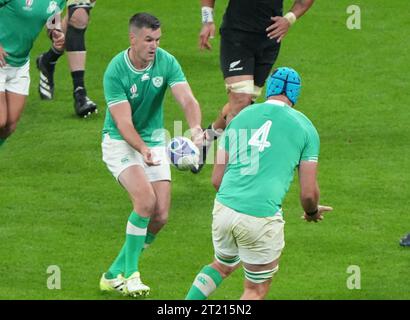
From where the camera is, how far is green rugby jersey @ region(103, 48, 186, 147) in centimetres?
1226

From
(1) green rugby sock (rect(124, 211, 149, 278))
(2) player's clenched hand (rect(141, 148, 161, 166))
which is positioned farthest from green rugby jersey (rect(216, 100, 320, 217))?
(1) green rugby sock (rect(124, 211, 149, 278))

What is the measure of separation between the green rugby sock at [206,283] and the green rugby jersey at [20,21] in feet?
16.4

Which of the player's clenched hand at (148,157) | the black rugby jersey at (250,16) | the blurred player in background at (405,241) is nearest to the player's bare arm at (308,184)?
the player's clenched hand at (148,157)

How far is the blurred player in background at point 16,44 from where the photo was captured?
14.8m

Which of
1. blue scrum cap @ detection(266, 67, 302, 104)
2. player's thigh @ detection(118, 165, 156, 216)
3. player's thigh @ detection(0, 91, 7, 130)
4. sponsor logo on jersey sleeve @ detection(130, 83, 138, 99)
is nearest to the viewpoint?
blue scrum cap @ detection(266, 67, 302, 104)

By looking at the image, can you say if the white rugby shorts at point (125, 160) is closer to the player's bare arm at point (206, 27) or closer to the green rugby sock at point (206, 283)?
the green rugby sock at point (206, 283)

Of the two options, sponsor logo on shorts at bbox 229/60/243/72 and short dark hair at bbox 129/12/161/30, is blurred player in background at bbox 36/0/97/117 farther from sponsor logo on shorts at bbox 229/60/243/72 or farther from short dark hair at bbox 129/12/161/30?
short dark hair at bbox 129/12/161/30

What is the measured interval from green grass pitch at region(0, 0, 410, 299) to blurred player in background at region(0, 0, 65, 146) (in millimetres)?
993

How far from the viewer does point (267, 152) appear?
10.5m

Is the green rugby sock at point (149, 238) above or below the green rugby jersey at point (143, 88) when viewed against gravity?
below

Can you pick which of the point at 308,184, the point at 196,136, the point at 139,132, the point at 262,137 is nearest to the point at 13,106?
the point at 139,132

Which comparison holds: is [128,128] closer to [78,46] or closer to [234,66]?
[234,66]
